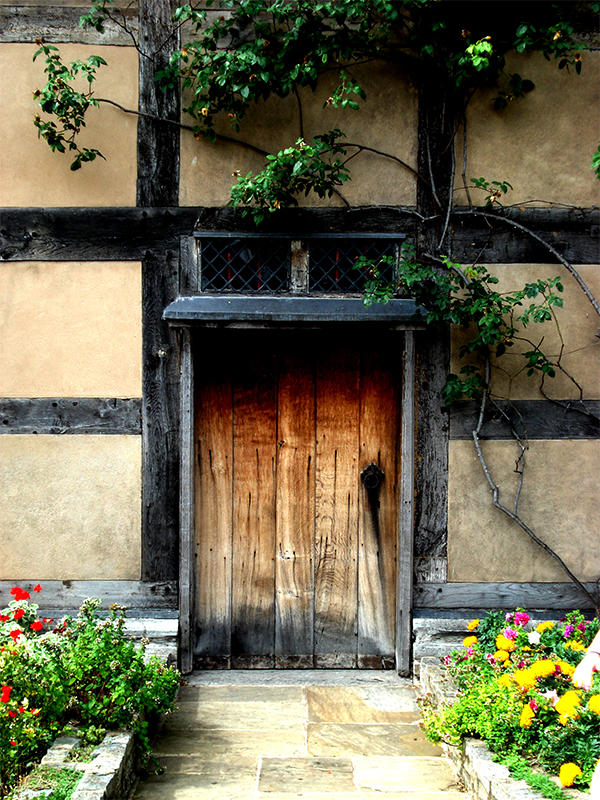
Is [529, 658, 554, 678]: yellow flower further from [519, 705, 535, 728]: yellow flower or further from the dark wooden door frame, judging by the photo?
the dark wooden door frame

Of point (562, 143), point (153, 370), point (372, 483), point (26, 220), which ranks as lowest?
point (372, 483)

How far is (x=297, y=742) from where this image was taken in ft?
12.5

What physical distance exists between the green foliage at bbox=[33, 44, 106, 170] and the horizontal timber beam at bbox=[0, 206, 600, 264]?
353mm

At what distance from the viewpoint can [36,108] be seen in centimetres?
444

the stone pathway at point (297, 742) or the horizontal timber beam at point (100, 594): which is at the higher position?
the horizontal timber beam at point (100, 594)

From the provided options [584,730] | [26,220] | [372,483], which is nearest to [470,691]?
[584,730]

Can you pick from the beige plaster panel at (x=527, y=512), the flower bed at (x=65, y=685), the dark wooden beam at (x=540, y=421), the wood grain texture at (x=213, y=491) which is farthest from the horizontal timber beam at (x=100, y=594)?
the dark wooden beam at (x=540, y=421)

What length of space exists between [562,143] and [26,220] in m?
3.16

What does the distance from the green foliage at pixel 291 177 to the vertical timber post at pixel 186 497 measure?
86 centimetres

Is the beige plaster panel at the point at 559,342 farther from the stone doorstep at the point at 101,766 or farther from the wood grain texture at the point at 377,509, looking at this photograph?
the stone doorstep at the point at 101,766

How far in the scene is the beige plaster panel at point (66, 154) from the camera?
442 cm

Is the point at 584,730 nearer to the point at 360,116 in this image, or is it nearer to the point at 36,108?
the point at 360,116

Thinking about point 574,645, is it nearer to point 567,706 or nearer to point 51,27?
point 567,706

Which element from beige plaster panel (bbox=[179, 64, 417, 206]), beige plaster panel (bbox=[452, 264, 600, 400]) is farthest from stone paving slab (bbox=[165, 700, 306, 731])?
beige plaster panel (bbox=[179, 64, 417, 206])
